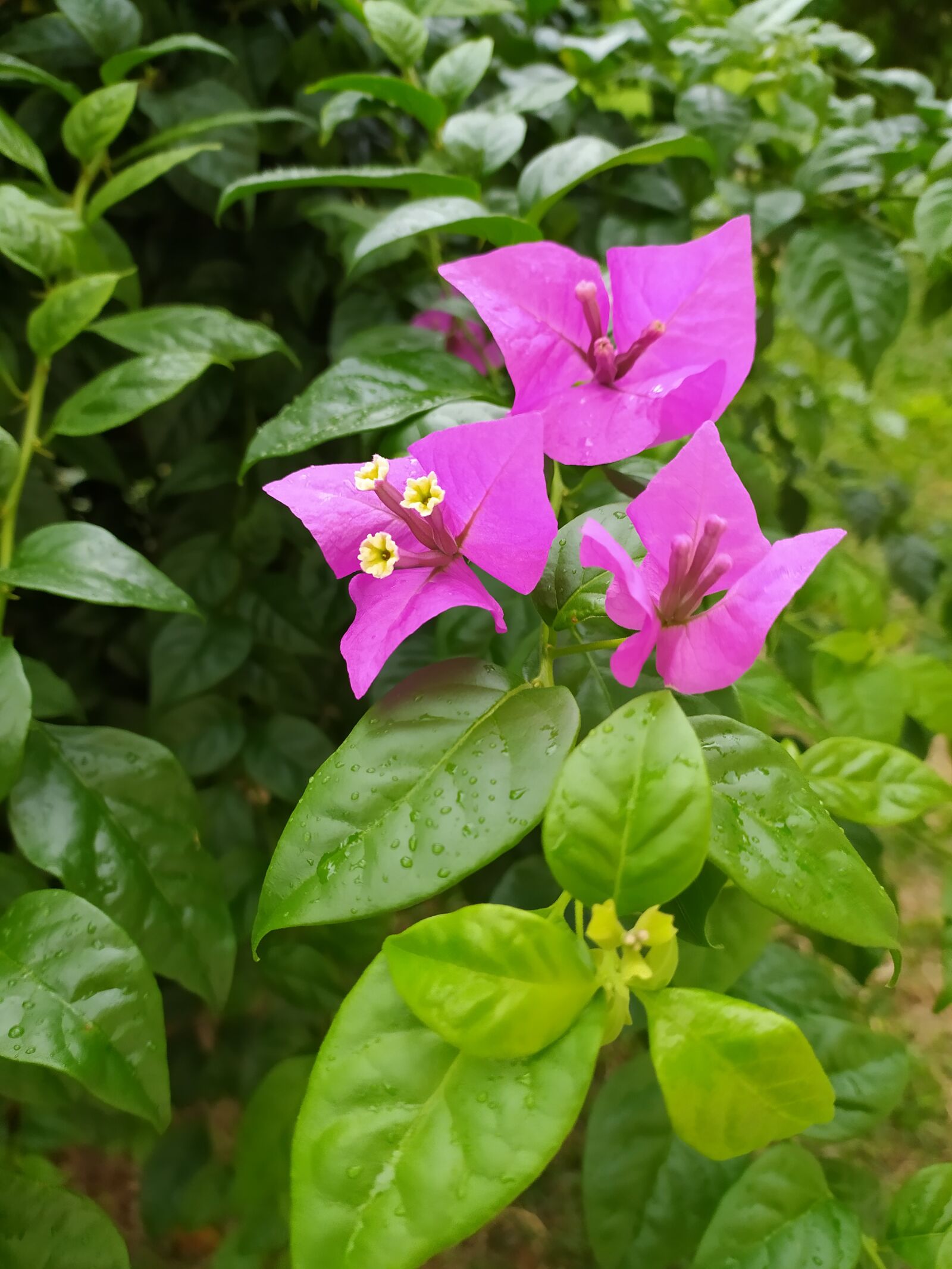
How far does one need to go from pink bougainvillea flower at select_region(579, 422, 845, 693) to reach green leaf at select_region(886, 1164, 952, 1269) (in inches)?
11.4

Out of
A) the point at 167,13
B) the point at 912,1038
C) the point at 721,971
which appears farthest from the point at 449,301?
the point at 912,1038

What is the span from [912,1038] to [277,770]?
958 mm

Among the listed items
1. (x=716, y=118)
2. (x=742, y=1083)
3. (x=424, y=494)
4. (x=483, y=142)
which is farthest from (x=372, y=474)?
(x=716, y=118)

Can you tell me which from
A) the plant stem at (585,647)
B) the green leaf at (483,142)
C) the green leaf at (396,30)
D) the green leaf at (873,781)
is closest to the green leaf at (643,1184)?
the green leaf at (873,781)

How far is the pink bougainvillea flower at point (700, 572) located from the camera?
0.28m

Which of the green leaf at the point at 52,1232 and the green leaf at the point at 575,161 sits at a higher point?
the green leaf at the point at 575,161

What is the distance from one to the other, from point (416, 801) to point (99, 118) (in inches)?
21.5

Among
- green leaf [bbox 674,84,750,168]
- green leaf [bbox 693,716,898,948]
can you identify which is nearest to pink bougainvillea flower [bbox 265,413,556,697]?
green leaf [bbox 693,716,898,948]

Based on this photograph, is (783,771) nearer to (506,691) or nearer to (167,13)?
(506,691)

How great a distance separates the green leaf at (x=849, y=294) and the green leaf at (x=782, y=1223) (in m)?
0.49

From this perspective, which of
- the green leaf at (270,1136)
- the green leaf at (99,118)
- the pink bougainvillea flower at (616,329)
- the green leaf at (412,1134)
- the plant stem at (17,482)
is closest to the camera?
the green leaf at (412,1134)

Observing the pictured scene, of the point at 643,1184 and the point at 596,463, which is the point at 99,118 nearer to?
the point at 596,463

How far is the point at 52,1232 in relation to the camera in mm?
378

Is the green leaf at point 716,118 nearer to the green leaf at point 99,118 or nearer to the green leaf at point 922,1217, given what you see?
the green leaf at point 99,118
